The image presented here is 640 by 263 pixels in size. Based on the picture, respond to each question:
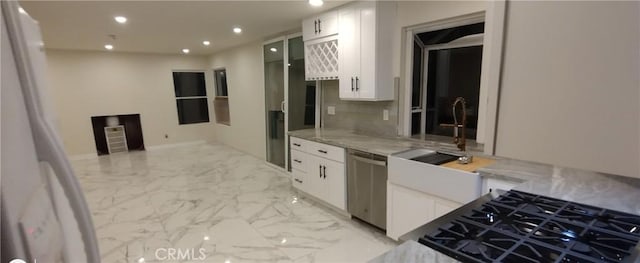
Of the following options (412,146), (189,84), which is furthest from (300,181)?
(189,84)

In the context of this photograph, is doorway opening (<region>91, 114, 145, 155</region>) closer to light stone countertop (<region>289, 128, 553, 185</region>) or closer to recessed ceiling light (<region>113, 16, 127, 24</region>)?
recessed ceiling light (<region>113, 16, 127, 24</region>)

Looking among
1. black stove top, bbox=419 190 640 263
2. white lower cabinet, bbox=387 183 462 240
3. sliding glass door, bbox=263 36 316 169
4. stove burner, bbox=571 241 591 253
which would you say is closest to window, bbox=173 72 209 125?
sliding glass door, bbox=263 36 316 169

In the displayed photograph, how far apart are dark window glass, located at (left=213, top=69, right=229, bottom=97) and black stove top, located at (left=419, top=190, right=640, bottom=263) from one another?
6.92 meters

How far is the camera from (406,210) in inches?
100

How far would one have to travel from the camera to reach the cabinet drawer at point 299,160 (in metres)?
3.78

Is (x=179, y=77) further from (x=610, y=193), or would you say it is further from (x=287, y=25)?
(x=610, y=193)

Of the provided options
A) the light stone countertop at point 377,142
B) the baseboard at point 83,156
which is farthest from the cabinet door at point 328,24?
the baseboard at point 83,156

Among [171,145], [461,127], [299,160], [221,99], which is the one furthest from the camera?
[221,99]

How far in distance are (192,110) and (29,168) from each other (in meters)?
7.72

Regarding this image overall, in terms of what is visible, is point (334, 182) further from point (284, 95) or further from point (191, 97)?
point (191, 97)

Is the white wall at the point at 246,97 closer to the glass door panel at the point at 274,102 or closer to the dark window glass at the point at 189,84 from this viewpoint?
the glass door panel at the point at 274,102

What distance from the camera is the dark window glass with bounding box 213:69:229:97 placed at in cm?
742

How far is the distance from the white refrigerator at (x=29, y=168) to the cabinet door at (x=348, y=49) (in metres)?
2.75

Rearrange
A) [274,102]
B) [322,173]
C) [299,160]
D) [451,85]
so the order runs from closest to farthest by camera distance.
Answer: [451,85] → [322,173] → [299,160] → [274,102]
